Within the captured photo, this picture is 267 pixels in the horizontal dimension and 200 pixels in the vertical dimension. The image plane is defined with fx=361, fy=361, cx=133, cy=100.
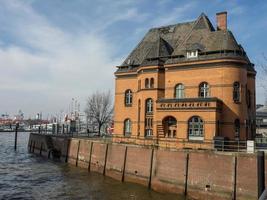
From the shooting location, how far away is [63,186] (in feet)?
104

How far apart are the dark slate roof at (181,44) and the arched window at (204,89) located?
270 centimetres

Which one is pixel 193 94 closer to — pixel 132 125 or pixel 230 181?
pixel 132 125

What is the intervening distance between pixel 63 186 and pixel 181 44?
19.3 m

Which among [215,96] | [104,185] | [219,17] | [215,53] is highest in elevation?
[219,17]

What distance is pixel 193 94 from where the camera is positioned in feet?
119

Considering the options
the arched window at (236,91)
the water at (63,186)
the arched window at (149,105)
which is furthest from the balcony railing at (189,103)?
the water at (63,186)

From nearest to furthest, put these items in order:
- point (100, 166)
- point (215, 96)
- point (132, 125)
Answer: point (215, 96), point (100, 166), point (132, 125)

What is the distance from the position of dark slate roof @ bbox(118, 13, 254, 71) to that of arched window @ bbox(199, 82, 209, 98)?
2.70m

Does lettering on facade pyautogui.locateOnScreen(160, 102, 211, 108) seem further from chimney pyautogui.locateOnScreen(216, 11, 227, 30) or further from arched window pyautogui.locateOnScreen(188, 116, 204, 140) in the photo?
chimney pyautogui.locateOnScreen(216, 11, 227, 30)

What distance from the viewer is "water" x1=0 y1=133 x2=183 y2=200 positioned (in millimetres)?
28188

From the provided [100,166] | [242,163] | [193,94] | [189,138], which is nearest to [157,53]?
[193,94]

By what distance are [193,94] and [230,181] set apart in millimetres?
12628

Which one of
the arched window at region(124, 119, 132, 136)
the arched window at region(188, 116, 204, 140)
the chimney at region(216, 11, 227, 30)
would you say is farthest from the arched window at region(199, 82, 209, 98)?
the arched window at region(124, 119, 132, 136)

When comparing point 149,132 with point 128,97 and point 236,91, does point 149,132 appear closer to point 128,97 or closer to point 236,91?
point 128,97
